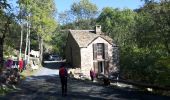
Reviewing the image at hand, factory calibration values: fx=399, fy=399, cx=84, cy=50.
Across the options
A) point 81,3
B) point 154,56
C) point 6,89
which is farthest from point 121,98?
point 81,3

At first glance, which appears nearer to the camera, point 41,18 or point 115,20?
point 41,18

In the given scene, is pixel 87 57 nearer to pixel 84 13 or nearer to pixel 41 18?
pixel 41 18

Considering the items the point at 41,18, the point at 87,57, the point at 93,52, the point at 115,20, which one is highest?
the point at 115,20

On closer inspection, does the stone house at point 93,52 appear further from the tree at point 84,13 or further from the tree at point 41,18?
the tree at point 84,13

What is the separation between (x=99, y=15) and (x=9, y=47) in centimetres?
8344

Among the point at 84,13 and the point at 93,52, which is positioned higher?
the point at 84,13

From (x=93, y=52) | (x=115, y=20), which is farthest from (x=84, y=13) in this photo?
(x=93, y=52)

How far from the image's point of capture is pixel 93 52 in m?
64.8

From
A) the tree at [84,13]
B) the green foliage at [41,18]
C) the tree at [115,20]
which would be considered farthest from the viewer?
the tree at [84,13]

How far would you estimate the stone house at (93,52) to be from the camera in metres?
64.1

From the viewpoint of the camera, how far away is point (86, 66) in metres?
64.2

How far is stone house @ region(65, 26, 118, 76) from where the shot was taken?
64.1m

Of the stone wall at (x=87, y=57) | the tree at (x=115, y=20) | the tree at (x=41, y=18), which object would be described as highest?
the tree at (x=115, y=20)

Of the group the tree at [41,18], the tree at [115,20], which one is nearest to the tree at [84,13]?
the tree at [115,20]
